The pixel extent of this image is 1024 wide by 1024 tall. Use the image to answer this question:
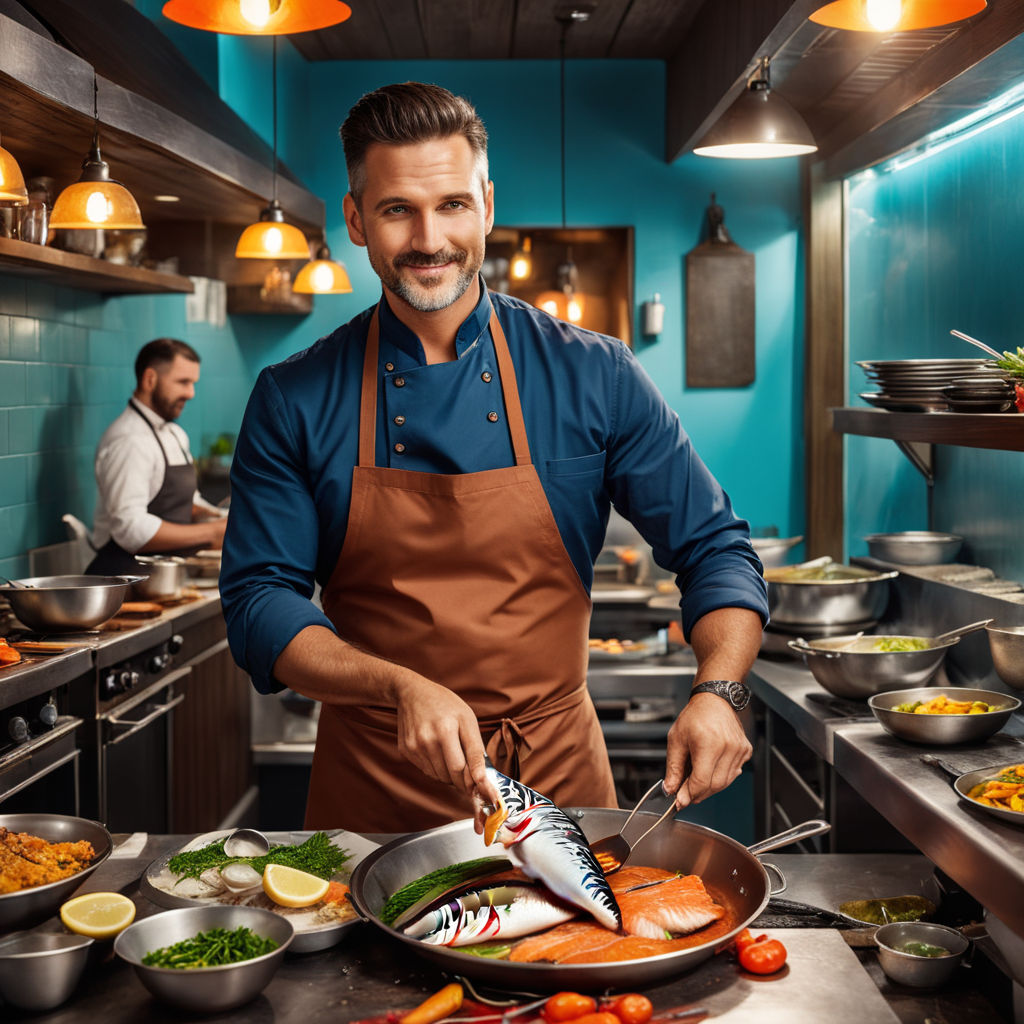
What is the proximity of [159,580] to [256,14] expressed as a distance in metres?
2.47

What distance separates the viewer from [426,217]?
5.74 ft

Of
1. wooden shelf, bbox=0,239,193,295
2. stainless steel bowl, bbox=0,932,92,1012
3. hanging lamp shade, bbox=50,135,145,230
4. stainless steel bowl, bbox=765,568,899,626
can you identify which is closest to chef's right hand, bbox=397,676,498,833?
stainless steel bowl, bbox=0,932,92,1012

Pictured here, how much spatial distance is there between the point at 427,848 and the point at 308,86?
548 centimetres

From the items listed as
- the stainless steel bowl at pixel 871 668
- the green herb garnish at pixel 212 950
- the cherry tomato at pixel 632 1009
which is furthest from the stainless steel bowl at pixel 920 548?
the green herb garnish at pixel 212 950

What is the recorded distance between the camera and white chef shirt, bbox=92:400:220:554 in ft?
14.0

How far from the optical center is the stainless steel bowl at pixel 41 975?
3.95 feet

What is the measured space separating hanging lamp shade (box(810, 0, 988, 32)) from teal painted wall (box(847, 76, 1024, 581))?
99cm

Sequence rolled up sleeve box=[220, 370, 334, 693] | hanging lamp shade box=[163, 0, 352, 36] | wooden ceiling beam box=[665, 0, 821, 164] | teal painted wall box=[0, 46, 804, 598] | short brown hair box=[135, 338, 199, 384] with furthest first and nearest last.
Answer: teal painted wall box=[0, 46, 804, 598]
short brown hair box=[135, 338, 199, 384]
wooden ceiling beam box=[665, 0, 821, 164]
hanging lamp shade box=[163, 0, 352, 36]
rolled up sleeve box=[220, 370, 334, 693]

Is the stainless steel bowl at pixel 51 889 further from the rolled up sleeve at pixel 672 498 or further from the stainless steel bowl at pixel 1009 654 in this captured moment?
the stainless steel bowl at pixel 1009 654

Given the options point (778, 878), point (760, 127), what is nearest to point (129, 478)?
point (760, 127)

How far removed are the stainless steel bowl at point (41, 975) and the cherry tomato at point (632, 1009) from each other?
0.56 m

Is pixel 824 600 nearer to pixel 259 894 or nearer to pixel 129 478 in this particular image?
pixel 259 894

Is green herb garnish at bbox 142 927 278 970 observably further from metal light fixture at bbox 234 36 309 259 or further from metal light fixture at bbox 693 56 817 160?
metal light fixture at bbox 234 36 309 259

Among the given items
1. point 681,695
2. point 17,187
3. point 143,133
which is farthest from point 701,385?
point 17,187
